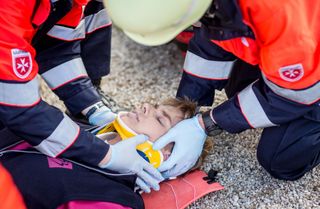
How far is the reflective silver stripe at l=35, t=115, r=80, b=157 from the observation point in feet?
7.82

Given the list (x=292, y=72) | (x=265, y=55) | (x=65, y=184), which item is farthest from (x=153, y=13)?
(x=65, y=184)

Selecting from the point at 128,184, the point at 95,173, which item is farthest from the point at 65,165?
the point at 128,184

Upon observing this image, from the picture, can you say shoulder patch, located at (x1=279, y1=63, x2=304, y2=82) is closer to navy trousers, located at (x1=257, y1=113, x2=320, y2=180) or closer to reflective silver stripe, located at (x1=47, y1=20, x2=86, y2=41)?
navy trousers, located at (x1=257, y1=113, x2=320, y2=180)

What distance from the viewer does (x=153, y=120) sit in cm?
266

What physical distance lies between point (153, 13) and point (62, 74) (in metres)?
0.89

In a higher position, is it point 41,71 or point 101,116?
point 41,71

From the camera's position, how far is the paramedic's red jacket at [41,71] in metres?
2.25

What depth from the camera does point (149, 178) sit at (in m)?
2.54

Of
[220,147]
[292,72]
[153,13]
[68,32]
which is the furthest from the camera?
[220,147]

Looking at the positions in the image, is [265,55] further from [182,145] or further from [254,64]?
[182,145]

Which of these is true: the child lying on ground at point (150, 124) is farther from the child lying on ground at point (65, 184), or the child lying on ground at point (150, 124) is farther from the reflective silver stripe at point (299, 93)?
the reflective silver stripe at point (299, 93)

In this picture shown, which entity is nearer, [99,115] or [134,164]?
[134,164]

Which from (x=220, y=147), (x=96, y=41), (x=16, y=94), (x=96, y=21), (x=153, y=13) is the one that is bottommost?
(x=220, y=147)

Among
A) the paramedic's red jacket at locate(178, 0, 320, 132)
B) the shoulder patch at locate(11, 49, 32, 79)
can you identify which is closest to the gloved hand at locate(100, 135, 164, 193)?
the paramedic's red jacket at locate(178, 0, 320, 132)
